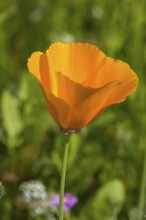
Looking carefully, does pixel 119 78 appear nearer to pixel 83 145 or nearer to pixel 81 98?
pixel 81 98

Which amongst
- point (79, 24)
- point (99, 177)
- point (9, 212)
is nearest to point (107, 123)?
point (99, 177)

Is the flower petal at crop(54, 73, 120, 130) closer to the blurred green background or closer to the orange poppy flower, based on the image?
the orange poppy flower

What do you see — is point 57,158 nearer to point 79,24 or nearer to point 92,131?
point 92,131

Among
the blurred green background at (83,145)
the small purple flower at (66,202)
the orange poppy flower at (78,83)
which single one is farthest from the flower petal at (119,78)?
the blurred green background at (83,145)

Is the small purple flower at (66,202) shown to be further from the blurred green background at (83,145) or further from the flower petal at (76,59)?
the flower petal at (76,59)

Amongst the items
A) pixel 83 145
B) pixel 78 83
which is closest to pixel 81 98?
pixel 78 83

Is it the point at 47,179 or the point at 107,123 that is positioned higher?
the point at 107,123

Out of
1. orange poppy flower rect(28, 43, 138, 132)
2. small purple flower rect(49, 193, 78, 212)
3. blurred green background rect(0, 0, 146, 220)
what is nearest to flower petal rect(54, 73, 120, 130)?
orange poppy flower rect(28, 43, 138, 132)
